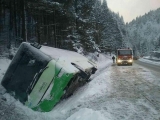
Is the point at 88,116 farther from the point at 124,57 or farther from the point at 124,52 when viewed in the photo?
the point at 124,52

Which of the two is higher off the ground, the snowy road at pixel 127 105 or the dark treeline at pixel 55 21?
the dark treeline at pixel 55 21

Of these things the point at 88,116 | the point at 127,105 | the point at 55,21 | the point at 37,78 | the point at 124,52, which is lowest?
the point at 127,105

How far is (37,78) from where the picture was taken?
26.8 ft

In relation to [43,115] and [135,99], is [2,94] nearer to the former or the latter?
[43,115]

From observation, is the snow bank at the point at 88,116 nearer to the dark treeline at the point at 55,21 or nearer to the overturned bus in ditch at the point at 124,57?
the dark treeline at the point at 55,21

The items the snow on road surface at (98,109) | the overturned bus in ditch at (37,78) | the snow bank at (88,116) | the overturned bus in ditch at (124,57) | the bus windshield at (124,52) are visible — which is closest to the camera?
the snow bank at (88,116)

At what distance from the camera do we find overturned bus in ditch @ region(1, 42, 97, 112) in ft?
25.4

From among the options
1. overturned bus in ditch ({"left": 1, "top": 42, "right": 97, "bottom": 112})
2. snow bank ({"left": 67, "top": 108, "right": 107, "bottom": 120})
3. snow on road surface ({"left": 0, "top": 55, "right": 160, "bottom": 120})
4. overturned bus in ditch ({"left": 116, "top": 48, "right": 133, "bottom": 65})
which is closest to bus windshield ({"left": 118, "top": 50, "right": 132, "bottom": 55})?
overturned bus in ditch ({"left": 116, "top": 48, "right": 133, "bottom": 65})

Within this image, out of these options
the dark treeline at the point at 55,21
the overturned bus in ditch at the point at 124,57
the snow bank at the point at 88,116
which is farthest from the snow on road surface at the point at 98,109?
the overturned bus in ditch at the point at 124,57

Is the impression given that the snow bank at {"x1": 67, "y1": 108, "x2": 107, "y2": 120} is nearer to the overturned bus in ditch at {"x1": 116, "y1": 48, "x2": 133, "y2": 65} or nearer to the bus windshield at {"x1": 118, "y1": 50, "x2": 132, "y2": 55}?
the overturned bus in ditch at {"x1": 116, "y1": 48, "x2": 133, "y2": 65}

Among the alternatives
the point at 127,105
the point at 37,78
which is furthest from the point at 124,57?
the point at 37,78

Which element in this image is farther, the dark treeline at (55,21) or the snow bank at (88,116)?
the dark treeline at (55,21)

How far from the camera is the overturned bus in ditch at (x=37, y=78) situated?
25.4 feet

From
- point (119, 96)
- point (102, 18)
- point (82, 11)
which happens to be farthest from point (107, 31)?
point (119, 96)
